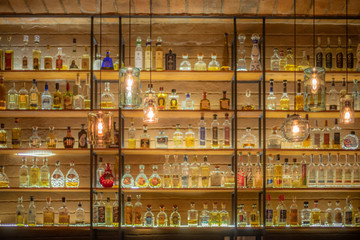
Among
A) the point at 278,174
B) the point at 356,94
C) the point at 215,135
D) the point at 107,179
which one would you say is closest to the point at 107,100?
the point at 107,179

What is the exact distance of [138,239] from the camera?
179 inches

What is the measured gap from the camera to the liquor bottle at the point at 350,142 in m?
4.41

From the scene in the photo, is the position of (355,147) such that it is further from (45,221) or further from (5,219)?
(5,219)

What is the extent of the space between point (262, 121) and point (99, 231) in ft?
6.54

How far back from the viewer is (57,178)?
4418mm

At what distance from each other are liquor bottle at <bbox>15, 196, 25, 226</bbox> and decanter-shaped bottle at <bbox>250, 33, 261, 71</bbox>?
267cm

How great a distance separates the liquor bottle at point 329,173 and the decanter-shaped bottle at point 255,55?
1.14 m

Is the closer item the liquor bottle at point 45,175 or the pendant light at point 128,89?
the pendant light at point 128,89

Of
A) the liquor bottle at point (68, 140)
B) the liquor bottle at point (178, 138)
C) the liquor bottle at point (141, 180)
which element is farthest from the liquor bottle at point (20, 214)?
the liquor bottle at point (178, 138)

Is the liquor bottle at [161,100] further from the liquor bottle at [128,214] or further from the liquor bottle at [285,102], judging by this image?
the liquor bottle at [285,102]

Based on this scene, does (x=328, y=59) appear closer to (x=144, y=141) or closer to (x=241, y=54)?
(x=241, y=54)

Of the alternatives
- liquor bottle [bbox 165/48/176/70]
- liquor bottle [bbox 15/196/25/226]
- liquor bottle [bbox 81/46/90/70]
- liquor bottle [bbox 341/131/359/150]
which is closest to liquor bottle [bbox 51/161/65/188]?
liquor bottle [bbox 15/196/25/226]

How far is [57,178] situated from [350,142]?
295 cm

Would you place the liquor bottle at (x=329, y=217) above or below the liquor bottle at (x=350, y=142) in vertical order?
below
